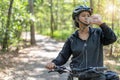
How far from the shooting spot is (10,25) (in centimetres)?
2055

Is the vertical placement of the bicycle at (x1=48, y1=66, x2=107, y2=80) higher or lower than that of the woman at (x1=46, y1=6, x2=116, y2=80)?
lower

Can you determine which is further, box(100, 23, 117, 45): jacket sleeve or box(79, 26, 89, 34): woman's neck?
box(79, 26, 89, 34): woman's neck

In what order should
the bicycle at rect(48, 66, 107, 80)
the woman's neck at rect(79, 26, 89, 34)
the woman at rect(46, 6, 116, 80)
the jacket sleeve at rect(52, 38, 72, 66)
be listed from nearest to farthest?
the bicycle at rect(48, 66, 107, 80) < the woman at rect(46, 6, 116, 80) < the woman's neck at rect(79, 26, 89, 34) < the jacket sleeve at rect(52, 38, 72, 66)

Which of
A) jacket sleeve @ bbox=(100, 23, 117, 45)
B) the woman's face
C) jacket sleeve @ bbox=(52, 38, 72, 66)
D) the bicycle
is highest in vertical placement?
the woman's face

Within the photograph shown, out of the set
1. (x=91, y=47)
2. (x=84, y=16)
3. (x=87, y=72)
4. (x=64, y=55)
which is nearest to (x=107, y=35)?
(x=91, y=47)

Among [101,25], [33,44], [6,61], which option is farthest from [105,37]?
[33,44]

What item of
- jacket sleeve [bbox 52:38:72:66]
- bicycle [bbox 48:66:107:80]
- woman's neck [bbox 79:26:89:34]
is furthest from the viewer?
jacket sleeve [bbox 52:38:72:66]

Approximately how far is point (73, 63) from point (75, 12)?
2.17 feet

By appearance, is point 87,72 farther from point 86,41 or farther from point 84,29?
point 84,29

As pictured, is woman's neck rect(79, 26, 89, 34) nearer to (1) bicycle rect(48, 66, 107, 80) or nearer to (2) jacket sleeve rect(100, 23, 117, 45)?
(2) jacket sleeve rect(100, 23, 117, 45)

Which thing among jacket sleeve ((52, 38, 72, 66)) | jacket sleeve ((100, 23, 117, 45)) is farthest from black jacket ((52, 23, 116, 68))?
jacket sleeve ((52, 38, 72, 66))

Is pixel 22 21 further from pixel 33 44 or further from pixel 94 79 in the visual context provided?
pixel 94 79

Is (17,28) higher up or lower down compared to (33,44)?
higher up

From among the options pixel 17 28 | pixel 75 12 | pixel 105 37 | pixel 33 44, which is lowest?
pixel 33 44
